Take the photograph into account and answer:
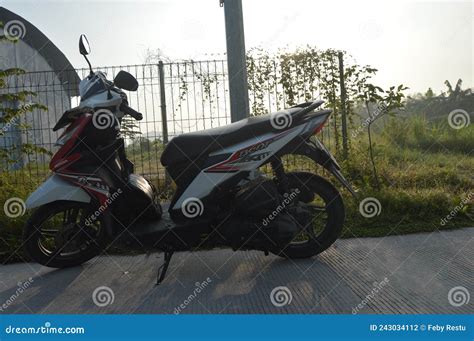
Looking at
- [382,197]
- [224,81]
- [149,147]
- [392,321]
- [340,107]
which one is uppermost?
[224,81]

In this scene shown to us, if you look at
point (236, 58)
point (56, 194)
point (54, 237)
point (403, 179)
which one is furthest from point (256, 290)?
point (403, 179)

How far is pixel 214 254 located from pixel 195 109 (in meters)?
2.61

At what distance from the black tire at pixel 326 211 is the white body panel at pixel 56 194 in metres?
1.56

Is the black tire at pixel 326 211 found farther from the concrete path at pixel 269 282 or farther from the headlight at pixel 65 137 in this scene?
the headlight at pixel 65 137

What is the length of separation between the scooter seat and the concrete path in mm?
873

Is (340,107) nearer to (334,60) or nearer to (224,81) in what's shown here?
(334,60)

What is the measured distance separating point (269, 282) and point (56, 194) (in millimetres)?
1665

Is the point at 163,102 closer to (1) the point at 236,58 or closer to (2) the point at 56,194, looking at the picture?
(1) the point at 236,58

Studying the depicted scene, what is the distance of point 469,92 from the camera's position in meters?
7.22

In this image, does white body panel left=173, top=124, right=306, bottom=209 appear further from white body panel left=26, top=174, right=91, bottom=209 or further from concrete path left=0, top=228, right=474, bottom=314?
white body panel left=26, top=174, right=91, bottom=209

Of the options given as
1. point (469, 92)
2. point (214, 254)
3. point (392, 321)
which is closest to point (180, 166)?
point (214, 254)

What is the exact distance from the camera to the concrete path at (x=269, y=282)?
2398 mm

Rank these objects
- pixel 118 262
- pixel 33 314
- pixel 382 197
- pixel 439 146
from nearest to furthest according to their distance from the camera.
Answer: pixel 33 314, pixel 118 262, pixel 382 197, pixel 439 146

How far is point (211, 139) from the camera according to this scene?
2895 mm
